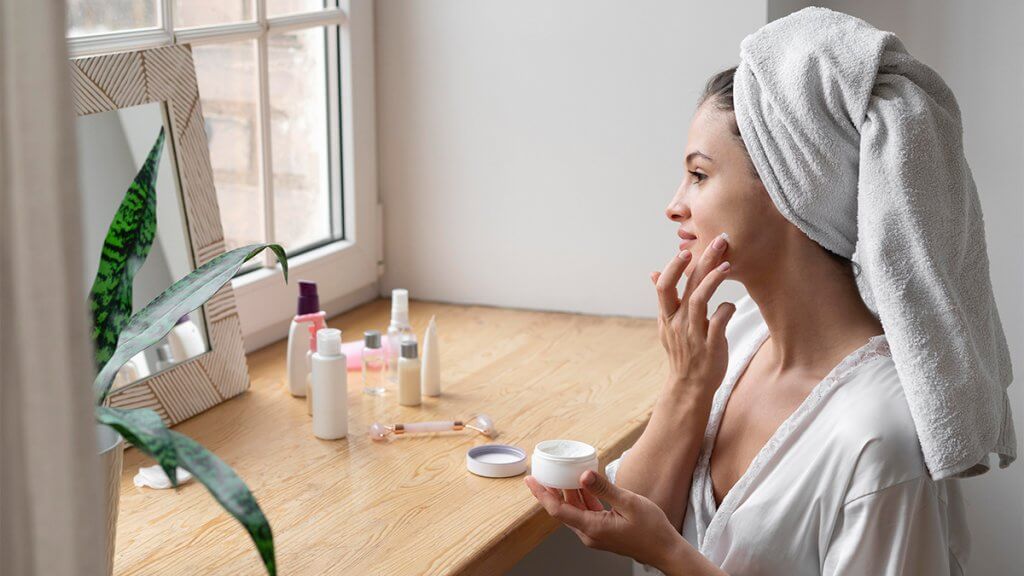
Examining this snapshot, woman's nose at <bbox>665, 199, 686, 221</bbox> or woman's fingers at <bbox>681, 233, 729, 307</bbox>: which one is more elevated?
woman's nose at <bbox>665, 199, 686, 221</bbox>

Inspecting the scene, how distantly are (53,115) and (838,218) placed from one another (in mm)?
896

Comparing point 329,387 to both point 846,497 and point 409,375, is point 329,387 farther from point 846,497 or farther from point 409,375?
point 846,497

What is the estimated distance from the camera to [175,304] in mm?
1344

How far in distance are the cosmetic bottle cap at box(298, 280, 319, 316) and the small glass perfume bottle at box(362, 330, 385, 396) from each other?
10 cm

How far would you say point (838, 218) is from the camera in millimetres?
1387

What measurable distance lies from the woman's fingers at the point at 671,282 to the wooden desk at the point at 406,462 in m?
0.29

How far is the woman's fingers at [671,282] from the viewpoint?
1.51m

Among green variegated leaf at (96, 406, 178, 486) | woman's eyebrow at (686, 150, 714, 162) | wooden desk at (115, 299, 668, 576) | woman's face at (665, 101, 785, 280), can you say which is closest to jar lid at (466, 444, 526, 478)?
wooden desk at (115, 299, 668, 576)

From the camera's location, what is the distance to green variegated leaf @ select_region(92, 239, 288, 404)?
4.24 feet

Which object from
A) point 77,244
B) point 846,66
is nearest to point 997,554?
point 846,66

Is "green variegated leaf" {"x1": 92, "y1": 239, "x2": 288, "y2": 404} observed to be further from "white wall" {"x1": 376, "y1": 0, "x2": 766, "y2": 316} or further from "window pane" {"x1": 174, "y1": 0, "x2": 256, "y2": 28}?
"white wall" {"x1": 376, "y1": 0, "x2": 766, "y2": 316}

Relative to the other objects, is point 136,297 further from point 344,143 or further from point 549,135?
point 549,135

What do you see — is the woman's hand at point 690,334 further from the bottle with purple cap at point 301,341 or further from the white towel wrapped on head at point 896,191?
the bottle with purple cap at point 301,341

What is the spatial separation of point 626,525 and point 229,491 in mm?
569
